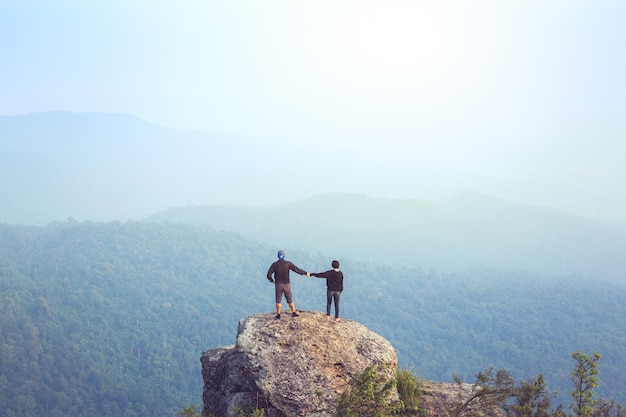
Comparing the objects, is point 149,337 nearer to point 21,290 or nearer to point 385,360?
point 21,290

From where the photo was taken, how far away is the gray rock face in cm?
1288

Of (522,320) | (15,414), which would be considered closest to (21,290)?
(15,414)

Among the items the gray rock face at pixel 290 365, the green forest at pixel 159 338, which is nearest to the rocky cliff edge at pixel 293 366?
the gray rock face at pixel 290 365

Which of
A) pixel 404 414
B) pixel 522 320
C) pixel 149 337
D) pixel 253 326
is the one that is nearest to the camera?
pixel 404 414

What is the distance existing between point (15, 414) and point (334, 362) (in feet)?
382

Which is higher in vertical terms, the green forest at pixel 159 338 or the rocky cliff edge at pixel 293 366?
the rocky cliff edge at pixel 293 366

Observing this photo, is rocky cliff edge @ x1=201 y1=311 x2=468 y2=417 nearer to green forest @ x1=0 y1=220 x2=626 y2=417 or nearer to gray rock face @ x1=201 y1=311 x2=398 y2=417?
gray rock face @ x1=201 y1=311 x2=398 y2=417

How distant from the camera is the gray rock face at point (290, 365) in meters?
12.9

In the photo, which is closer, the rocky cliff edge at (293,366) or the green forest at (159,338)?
the rocky cliff edge at (293,366)

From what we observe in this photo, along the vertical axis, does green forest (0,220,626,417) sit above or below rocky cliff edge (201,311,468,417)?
below

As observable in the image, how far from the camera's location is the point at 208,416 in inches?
573

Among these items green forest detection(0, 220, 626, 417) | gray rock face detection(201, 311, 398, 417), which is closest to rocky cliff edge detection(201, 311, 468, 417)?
gray rock face detection(201, 311, 398, 417)

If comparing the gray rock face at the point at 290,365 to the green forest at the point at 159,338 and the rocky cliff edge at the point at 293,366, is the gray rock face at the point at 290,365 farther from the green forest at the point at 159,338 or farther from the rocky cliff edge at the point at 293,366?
the green forest at the point at 159,338

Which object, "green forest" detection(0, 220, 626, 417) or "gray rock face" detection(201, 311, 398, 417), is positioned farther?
"green forest" detection(0, 220, 626, 417)
